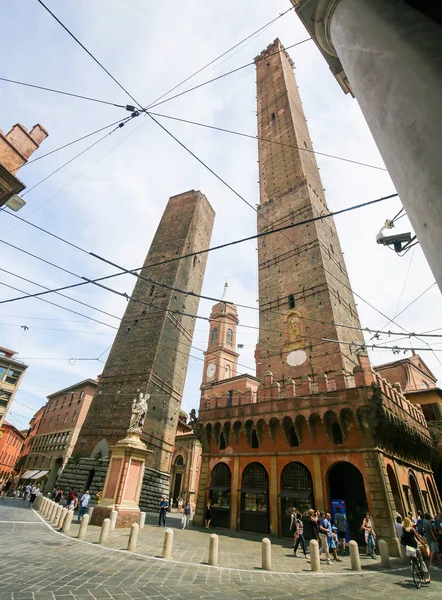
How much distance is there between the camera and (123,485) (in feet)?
37.6

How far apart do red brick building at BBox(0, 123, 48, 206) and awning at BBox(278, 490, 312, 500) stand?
52.8ft

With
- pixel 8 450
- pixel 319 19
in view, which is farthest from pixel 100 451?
pixel 8 450

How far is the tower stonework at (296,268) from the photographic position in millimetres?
17453

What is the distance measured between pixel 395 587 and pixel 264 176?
1127 inches

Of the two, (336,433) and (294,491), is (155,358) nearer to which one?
(294,491)

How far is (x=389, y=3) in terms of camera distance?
147 centimetres

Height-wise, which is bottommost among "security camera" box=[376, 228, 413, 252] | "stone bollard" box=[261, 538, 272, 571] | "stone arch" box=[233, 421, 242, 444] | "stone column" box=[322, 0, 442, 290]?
"stone bollard" box=[261, 538, 272, 571]

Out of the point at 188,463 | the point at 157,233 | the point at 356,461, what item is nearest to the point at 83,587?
the point at 356,461

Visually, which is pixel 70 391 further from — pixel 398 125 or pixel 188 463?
pixel 398 125

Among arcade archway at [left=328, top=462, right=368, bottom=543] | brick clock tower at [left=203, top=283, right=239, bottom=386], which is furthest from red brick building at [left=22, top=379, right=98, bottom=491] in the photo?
arcade archway at [left=328, top=462, right=368, bottom=543]

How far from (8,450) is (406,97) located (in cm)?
6114

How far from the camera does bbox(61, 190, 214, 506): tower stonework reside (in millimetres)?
21453

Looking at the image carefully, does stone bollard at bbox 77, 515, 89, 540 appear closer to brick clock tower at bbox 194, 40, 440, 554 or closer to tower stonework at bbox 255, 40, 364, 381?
brick clock tower at bbox 194, 40, 440, 554

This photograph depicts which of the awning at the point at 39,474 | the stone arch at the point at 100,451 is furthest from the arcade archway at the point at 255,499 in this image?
the awning at the point at 39,474
